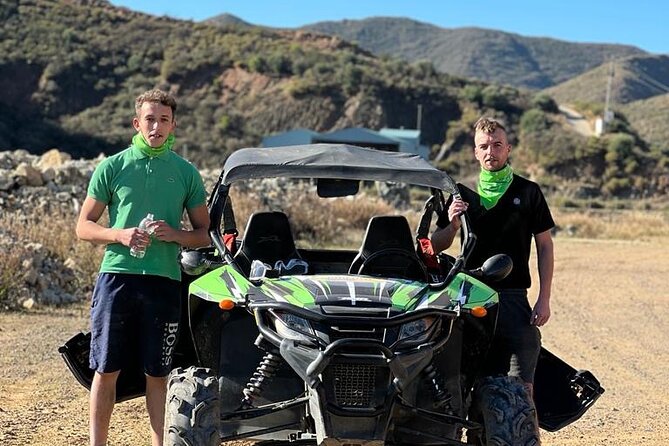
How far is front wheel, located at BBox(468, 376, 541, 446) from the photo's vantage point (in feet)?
15.0

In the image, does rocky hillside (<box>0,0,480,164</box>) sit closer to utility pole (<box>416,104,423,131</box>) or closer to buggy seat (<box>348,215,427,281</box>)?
utility pole (<box>416,104,423,131</box>)

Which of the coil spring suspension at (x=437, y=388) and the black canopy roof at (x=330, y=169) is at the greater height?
the black canopy roof at (x=330, y=169)

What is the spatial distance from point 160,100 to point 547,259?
2.40 metres

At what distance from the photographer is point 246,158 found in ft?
17.8

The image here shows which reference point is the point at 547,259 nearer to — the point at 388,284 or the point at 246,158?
the point at 388,284

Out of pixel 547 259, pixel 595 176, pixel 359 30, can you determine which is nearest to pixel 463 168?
pixel 595 176

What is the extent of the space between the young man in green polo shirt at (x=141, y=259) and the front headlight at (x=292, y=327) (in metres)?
0.86

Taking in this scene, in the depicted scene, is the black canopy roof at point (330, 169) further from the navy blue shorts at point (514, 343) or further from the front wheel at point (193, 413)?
the front wheel at point (193, 413)

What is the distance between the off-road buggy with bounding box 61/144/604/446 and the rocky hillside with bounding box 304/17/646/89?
14653cm

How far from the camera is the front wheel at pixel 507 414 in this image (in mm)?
4570

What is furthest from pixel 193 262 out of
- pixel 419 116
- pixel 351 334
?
pixel 419 116

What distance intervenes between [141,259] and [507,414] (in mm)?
1991

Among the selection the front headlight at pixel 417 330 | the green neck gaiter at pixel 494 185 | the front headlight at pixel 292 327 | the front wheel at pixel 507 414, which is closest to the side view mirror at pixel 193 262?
the front headlight at pixel 292 327

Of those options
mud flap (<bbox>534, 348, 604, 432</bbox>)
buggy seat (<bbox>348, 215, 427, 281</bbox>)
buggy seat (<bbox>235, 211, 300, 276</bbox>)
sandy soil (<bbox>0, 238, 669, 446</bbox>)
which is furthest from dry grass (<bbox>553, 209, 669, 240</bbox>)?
buggy seat (<bbox>348, 215, 427, 281</bbox>)
